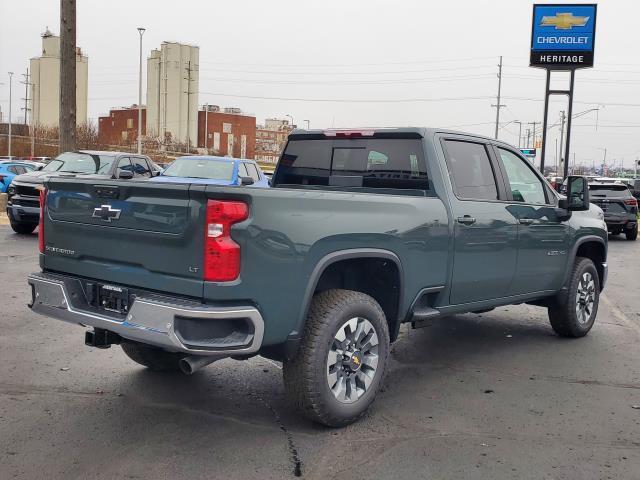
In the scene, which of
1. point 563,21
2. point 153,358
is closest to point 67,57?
point 153,358

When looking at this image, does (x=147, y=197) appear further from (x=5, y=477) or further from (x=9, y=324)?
(x=9, y=324)

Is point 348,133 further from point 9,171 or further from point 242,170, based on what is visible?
point 9,171

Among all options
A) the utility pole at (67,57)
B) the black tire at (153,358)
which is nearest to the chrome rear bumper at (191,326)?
the black tire at (153,358)

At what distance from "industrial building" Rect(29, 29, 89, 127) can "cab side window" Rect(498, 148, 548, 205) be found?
71.6m

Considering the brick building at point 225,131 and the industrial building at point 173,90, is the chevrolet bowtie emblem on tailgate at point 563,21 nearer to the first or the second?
the industrial building at point 173,90

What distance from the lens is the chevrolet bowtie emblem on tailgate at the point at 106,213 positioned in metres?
4.11

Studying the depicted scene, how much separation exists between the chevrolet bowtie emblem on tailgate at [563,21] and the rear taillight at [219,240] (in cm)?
2546

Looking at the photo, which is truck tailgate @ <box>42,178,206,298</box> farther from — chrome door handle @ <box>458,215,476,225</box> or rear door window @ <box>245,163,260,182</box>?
rear door window @ <box>245,163,260,182</box>

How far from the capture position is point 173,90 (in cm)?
8431

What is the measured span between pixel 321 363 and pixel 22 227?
42.9 ft

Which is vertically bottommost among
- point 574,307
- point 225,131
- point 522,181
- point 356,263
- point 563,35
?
point 574,307

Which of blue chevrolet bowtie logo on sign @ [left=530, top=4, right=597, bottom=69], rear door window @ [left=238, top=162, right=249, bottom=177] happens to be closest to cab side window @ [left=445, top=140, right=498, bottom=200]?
rear door window @ [left=238, top=162, right=249, bottom=177]

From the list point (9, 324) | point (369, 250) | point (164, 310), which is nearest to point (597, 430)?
point (369, 250)

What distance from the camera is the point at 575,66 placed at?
84.4 feet
